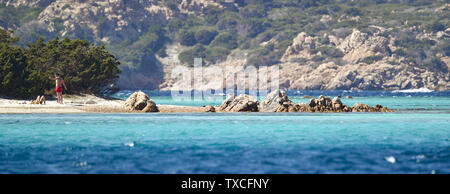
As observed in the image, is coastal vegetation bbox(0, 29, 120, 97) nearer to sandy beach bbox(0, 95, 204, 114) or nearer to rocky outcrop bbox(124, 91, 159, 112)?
sandy beach bbox(0, 95, 204, 114)

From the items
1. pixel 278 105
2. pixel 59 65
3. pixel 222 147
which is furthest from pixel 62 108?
pixel 222 147

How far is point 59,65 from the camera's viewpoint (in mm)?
68438

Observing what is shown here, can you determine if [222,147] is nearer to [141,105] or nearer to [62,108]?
[62,108]

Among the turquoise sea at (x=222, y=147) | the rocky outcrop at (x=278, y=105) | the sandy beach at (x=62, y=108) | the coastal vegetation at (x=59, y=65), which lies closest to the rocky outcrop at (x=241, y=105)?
the rocky outcrop at (x=278, y=105)

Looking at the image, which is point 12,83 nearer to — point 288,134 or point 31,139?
point 31,139

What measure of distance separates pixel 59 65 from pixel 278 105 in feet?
86.0

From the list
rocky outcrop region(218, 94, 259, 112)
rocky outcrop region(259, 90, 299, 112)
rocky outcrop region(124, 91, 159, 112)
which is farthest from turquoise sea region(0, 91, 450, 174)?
rocky outcrop region(259, 90, 299, 112)

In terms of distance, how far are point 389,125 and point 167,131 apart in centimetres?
1378

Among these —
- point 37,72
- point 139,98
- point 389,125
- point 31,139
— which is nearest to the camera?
point 31,139

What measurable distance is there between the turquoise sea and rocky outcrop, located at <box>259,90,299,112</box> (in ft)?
50.0

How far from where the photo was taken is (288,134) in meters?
31.7

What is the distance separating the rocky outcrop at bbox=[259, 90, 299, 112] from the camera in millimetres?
54719
